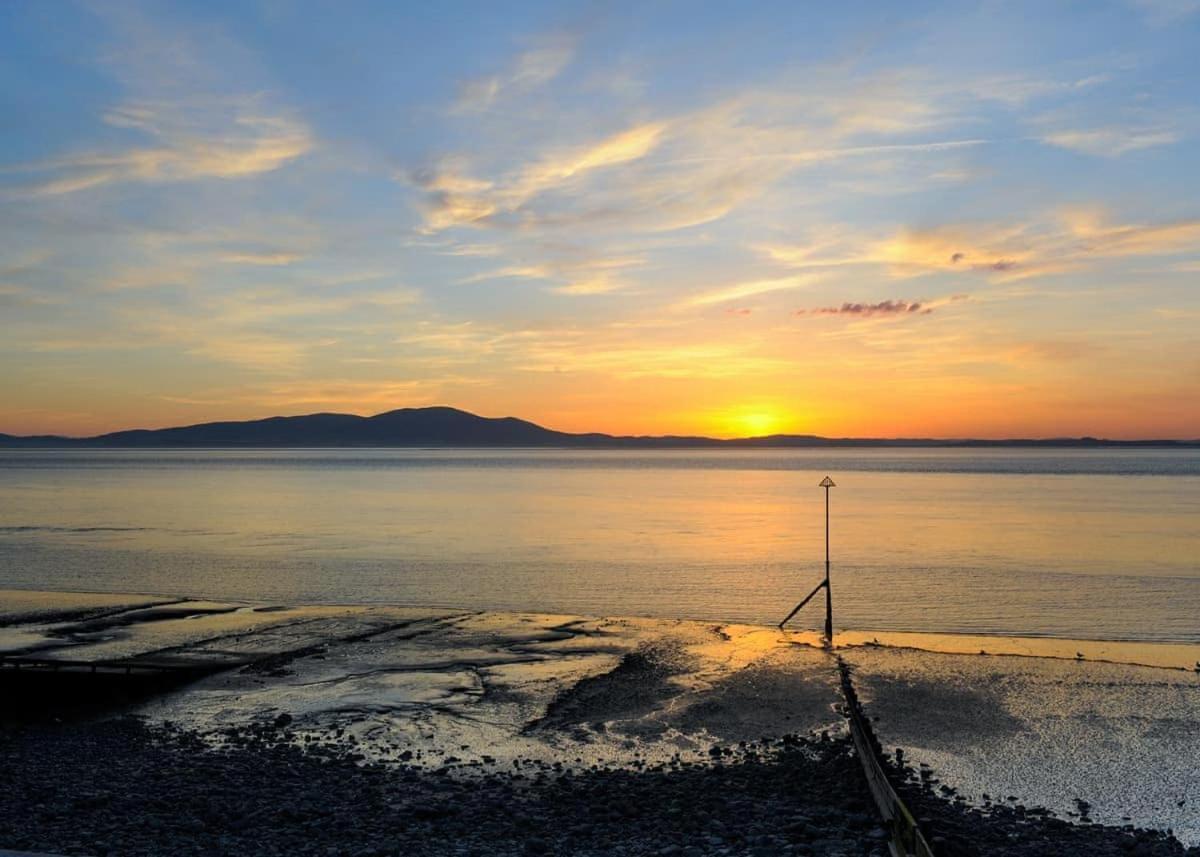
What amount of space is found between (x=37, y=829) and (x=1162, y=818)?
53.0 ft


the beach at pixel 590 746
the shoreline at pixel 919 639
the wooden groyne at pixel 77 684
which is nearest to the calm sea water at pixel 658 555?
the shoreline at pixel 919 639

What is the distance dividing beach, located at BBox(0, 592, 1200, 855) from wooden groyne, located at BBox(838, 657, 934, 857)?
1.03ft

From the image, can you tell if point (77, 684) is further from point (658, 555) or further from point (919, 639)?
point (658, 555)

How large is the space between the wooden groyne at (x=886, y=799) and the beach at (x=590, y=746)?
1.03ft

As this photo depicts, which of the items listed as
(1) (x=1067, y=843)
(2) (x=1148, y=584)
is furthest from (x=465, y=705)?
(2) (x=1148, y=584)

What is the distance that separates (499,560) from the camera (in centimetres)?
5000

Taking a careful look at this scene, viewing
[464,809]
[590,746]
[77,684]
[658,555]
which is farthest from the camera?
[658,555]

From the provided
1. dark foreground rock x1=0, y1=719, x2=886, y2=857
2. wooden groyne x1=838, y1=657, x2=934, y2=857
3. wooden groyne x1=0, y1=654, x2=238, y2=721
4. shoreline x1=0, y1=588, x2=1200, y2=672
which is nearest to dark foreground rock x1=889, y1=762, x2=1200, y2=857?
wooden groyne x1=838, y1=657, x2=934, y2=857

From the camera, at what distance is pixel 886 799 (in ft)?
44.8

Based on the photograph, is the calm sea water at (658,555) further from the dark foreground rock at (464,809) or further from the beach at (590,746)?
the dark foreground rock at (464,809)

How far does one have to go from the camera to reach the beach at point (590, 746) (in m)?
13.5

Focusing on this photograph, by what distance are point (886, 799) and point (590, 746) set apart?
5.97 m

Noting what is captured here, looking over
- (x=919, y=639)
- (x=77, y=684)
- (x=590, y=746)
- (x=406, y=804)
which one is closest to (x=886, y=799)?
A: (x=590, y=746)

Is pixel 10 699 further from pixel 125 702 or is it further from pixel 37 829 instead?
pixel 37 829
